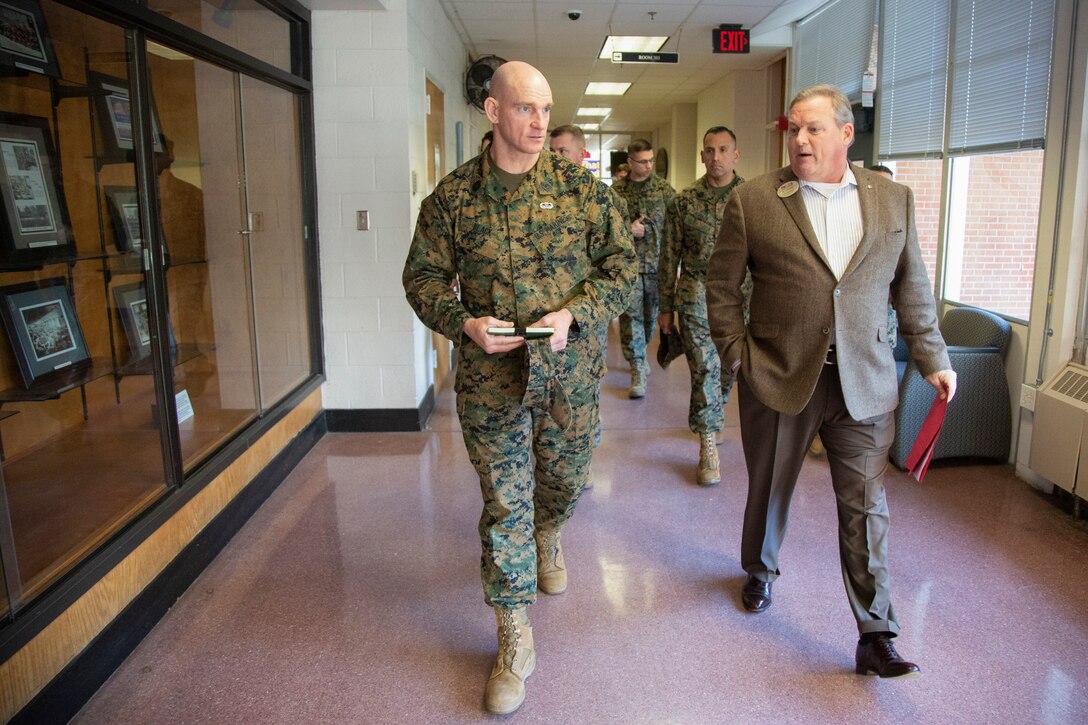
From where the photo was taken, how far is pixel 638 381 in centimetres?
600

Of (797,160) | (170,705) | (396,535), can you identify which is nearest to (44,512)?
(170,705)

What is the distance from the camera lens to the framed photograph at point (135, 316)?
2.91 meters

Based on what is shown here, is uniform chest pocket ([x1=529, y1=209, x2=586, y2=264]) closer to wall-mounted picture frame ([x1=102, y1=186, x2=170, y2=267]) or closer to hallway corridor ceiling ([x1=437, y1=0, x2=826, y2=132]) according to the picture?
wall-mounted picture frame ([x1=102, y1=186, x2=170, y2=267])

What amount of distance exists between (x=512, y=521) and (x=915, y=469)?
121cm

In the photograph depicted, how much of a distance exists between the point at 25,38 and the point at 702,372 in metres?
3.08

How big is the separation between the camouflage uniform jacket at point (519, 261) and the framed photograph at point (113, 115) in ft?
3.93

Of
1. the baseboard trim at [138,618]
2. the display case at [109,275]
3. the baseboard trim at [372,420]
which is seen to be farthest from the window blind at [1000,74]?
the baseboard trim at [138,618]

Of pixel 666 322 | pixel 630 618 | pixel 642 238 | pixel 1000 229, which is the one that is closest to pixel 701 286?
pixel 666 322

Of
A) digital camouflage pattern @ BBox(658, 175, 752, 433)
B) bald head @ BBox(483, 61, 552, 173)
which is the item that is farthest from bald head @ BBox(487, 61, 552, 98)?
digital camouflage pattern @ BBox(658, 175, 752, 433)

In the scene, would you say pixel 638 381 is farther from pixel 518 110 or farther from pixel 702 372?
pixel 518 110

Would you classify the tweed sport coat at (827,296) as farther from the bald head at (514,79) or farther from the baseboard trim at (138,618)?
the baseboard trim at (138,618)

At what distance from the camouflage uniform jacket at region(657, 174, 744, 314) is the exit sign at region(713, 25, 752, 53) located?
12.0 ft

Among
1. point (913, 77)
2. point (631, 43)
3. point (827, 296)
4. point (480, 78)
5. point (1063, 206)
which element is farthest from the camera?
point (631, 43)

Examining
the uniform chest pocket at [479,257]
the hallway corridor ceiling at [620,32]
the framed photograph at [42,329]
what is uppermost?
the hallway corridor ceiling at [620,32]
